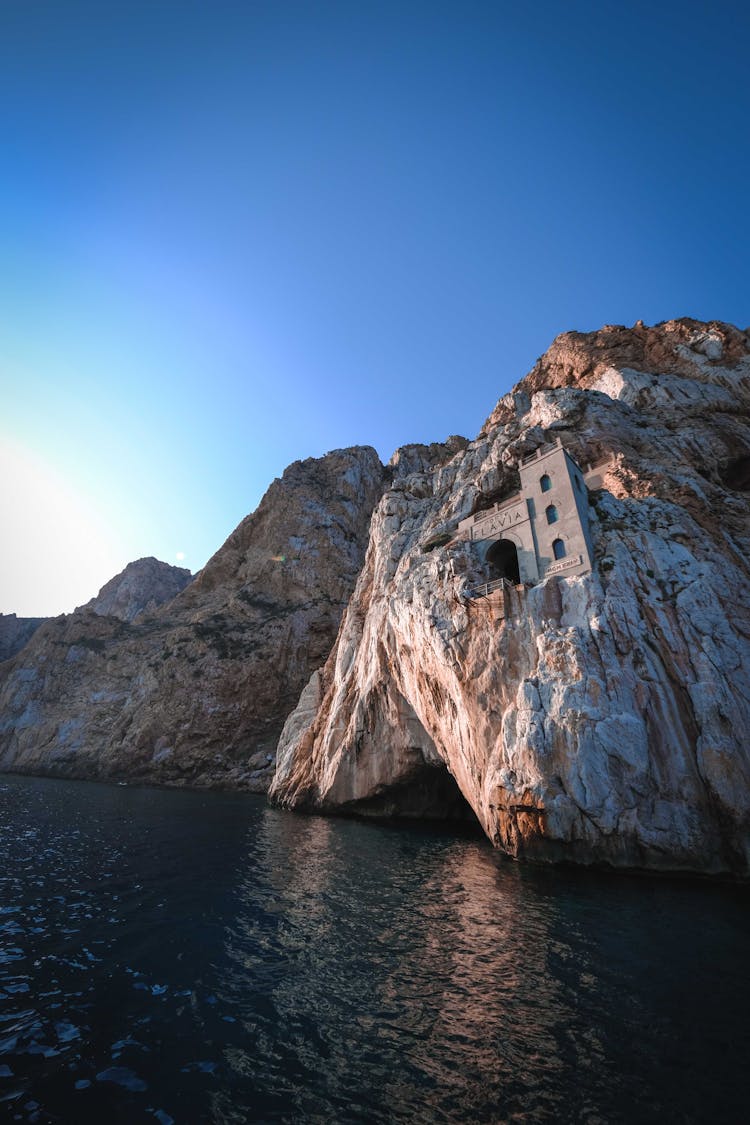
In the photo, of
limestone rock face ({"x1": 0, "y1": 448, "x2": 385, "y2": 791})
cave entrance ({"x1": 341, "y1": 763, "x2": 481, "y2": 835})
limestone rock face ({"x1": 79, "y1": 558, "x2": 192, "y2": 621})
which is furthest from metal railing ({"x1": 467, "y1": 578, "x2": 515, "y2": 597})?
limestone rock face ({"x1": 79, "y1": 558, "x2": 192, "y2": 621})

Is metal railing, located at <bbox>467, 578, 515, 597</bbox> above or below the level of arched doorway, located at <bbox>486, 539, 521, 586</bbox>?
below

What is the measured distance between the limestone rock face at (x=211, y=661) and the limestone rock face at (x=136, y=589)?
41.6 metres

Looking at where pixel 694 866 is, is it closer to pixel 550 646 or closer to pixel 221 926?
pixel 550 646

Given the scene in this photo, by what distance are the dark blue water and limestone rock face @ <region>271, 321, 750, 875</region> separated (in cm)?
319

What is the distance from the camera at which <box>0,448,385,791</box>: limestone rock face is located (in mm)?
61469

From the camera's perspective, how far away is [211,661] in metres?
67.2

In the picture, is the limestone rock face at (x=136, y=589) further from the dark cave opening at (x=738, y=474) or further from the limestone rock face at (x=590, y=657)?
the dark cave opening at (x=738, y=474)

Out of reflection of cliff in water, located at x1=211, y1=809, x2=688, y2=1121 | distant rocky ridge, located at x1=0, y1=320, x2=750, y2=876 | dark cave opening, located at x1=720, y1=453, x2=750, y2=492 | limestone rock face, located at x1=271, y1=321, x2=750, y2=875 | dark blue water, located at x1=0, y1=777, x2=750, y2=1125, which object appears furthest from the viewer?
dark cave opening, located at x1=720, y1=453, x2=750, y2=492

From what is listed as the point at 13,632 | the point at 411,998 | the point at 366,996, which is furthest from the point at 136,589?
the point at 411,998

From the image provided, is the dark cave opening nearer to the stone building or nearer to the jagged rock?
the stone building

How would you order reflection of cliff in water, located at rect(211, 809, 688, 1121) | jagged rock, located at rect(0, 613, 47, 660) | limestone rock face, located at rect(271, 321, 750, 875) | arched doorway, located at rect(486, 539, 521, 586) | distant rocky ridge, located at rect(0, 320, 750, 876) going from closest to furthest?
reflection of cliff in water, located at rect(211, 809, 688, 1121), limestone rock face, located at rect(271, 321, 750, 875), distant rocky ridge, located at rect(0, 320, 750, 876), arched doorway, located at rect(486, 539, 521, 586), jagged rock, located at rect(0, 613, 47, 660)

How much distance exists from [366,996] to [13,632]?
147m

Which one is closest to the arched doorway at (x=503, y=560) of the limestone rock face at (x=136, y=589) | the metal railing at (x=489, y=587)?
the metal railing at (x=489, y=587)

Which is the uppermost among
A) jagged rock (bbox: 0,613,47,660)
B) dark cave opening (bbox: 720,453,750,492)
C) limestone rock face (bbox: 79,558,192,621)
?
limestone rock face (bbox: 79,558,192,621)
